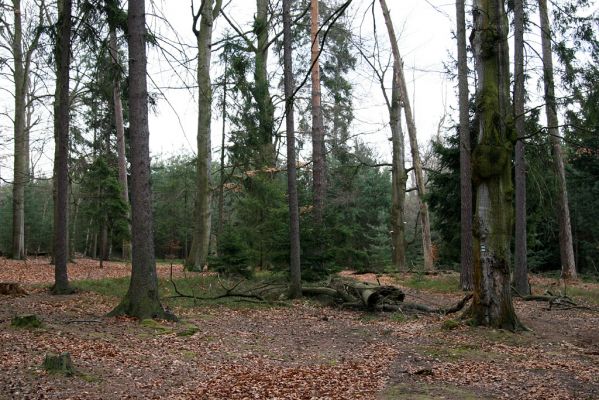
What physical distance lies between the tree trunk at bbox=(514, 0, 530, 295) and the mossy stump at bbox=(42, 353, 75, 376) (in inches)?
474

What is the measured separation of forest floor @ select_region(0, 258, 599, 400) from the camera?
232 inches

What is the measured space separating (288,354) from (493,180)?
16.0 feet

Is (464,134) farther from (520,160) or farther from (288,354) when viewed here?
(288,354)

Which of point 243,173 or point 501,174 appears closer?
point 501,174

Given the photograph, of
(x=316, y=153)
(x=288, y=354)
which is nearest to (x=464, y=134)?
(x=316, y=153)

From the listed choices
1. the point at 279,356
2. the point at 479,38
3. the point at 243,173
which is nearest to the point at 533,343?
the point at 279,356

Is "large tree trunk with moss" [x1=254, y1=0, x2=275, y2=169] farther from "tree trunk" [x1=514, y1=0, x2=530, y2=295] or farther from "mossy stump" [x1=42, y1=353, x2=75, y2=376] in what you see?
"mossy stump" [x1=42, y1=353, x2=75, y2=376]

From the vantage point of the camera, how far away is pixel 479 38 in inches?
384

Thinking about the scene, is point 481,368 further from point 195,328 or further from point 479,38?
point 479,38

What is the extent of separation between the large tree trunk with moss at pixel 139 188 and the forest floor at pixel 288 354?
1.48 ft

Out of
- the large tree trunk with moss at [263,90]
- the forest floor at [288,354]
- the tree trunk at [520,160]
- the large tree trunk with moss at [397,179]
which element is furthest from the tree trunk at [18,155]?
the tree trunk at [520,160]

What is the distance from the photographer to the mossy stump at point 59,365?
5863 mm

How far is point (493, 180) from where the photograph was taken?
958cm

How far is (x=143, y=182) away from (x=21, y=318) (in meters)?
3.06
